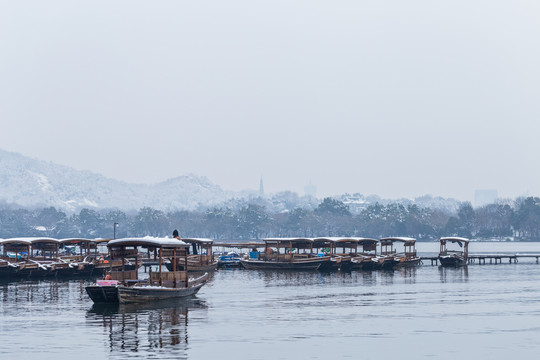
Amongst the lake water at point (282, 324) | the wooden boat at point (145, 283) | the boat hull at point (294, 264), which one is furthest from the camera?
the boat hull at point (294, 264)

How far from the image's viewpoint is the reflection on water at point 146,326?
43.7 meters

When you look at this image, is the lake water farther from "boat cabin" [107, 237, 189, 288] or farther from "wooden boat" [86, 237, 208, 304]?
"boat cabin" [107, 237, 189, 288]

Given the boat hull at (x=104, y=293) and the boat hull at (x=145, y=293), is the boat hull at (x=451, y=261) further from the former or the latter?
the boat hull at (x=104, y=293)

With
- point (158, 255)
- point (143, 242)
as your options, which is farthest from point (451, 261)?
point (143, 242)

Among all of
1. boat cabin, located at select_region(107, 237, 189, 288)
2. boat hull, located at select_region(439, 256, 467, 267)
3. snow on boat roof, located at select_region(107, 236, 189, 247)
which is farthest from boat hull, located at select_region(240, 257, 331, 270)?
snow on boat roof, located at select_region(107, 236, 189, 247)

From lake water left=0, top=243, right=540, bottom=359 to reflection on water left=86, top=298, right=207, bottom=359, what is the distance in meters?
0.06

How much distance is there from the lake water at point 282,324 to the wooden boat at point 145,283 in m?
0.96

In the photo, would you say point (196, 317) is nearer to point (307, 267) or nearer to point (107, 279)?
point (107, 279)

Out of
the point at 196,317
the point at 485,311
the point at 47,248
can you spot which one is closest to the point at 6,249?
the point at 47,248

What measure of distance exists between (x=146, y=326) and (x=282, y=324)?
8.38m

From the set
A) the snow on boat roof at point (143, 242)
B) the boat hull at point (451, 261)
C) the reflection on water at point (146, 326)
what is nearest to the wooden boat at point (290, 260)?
the boat hull at point (451, 261)

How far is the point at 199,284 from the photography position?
2729 inches

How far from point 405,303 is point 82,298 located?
25.7 meters

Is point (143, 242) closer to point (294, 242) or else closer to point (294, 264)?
point (294, 264)
